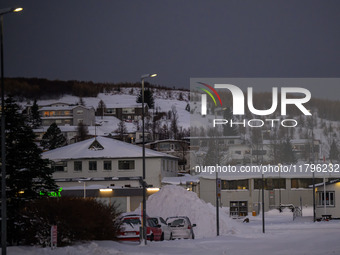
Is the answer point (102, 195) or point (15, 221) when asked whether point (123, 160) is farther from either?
point (15, 221)

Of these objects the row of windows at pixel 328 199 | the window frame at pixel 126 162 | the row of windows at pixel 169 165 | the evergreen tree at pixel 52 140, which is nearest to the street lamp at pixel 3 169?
the row of windows at pixel 328 199

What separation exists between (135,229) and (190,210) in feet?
49.7

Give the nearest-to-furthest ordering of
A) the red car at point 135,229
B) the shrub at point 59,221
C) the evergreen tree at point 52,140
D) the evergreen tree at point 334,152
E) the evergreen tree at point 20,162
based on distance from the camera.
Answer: the shrub at point 59,221 < the red car at point 135,229 < the evergreen tree at point 20,162 < the evergreen tree at point 334,152 < the evergreen tree at point 52,140

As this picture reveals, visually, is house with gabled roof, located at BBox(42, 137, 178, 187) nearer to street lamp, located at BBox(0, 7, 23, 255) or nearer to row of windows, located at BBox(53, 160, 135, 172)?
row of windows, located at BBox(53, 160, 135, 172)

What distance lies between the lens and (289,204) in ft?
322

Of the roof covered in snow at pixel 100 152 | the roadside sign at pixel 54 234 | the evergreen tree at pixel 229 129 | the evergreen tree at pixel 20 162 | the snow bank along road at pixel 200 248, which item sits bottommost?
the snow bank along road at pixel 200 248

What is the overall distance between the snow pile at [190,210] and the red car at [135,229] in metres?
8.08

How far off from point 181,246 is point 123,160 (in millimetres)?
52812

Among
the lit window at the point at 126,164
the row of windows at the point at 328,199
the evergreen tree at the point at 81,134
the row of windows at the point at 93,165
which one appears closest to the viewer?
the row of windows at the point at 328,199

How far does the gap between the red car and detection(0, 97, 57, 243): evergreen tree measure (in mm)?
5179

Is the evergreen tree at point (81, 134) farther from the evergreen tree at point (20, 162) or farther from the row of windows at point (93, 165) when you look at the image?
the evergreen tree at point (20, 162)

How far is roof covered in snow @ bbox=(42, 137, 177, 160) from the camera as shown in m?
87.1

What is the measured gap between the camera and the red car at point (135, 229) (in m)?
36.6

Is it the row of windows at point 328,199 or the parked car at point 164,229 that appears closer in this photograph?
the parked car at point 164,229
